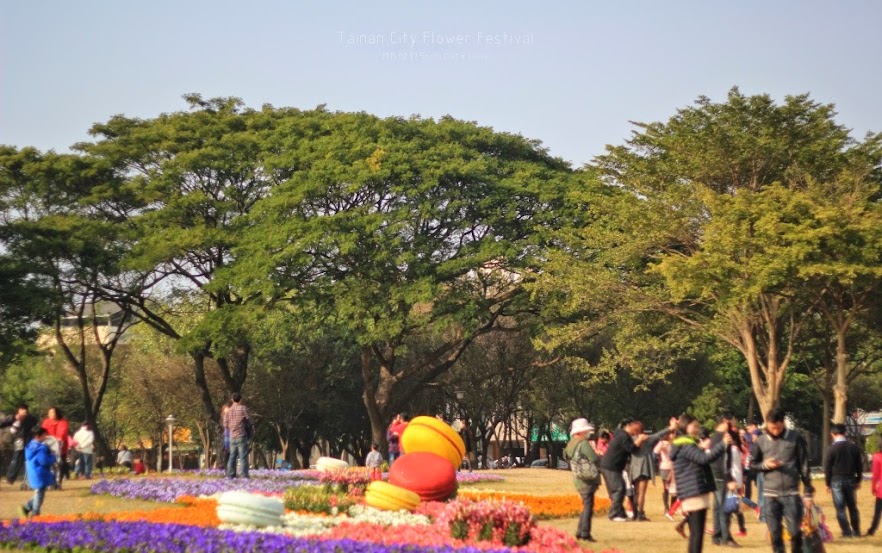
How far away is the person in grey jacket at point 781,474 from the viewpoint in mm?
12211

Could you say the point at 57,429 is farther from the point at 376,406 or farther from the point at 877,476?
the point at 376,406

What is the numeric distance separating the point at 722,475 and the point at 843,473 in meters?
2.09

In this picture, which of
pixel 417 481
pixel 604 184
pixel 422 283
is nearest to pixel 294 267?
pixel 422 283

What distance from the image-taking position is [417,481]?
17.8 metres

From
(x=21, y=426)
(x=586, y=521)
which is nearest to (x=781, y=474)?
(x=586, y=521)

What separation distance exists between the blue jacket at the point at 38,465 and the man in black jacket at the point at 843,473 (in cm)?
1125

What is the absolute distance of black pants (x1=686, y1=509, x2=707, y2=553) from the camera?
12531mm

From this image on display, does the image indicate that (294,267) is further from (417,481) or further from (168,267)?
(417,481)

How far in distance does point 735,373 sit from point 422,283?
2243 centimetres

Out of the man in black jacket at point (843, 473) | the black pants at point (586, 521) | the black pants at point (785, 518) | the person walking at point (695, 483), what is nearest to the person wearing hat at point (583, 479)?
the black pants at point (586, 521)

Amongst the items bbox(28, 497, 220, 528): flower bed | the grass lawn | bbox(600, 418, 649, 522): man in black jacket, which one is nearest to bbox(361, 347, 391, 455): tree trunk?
the grass lawn

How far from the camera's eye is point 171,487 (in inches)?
850

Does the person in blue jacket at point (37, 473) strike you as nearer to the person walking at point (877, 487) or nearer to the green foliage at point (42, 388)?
the person walking at point (877, 487)

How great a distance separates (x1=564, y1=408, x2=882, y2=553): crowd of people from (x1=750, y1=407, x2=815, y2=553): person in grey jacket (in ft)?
0.03
